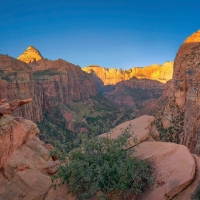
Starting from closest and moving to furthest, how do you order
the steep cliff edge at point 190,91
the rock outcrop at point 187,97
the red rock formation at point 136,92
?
the steep cliff edge at point 190,91 < the rock outcrop at point 187,97 < the red rock formation at point 136,92

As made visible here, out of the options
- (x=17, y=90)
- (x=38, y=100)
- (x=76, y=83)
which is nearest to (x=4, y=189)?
(x=17, y=90)

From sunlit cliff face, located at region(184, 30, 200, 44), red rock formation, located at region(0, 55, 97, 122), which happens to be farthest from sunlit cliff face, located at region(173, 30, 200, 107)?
red rock formation, located at region(0, 55, 97, 122)

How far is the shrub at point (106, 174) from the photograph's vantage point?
30.2 feet

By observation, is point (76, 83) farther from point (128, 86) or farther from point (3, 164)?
point (3, 164)

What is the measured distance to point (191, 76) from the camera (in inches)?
1309

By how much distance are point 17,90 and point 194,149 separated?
5336cm

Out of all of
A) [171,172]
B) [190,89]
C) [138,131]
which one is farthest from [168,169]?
[190,89]

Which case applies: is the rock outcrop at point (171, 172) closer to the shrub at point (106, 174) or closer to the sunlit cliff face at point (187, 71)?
the shrub at point (106, 174)

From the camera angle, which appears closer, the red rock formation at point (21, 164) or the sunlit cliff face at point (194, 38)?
the red rock formation at point (21, 164)

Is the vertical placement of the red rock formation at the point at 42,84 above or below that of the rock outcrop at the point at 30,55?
below

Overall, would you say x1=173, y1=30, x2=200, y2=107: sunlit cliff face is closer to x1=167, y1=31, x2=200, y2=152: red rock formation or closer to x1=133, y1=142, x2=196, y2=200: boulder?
x1=167, y1=31, x2=200, y2=152: red rock formation

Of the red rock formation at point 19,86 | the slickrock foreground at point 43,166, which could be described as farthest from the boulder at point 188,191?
the red rock formation at point 19,86

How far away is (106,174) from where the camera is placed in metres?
9.67

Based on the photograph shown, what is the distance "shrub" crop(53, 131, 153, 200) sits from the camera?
30.2ft
